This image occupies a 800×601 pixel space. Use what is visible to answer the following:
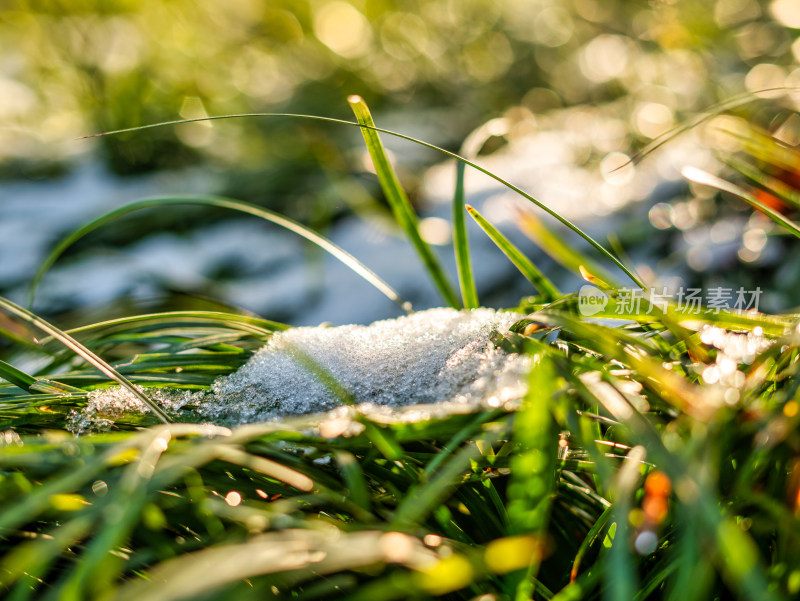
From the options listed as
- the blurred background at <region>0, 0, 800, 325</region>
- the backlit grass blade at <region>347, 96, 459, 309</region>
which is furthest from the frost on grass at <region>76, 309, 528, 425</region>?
the blurred background at <region>0, 0, 800, 325</region>

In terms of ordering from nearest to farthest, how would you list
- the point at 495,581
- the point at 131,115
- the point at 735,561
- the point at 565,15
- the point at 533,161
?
1. the point at 735,561
2. the point at 495,581
3. the point at 533,161
4. the point at 131,115
5. the point at 565,15

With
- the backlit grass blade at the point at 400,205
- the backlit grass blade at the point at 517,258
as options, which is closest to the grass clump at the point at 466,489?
the backlit grass blade at the point at 517,258

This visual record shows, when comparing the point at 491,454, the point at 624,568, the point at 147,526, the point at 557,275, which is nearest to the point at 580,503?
the point at 491,454

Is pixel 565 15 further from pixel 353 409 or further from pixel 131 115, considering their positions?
pixel 353 409

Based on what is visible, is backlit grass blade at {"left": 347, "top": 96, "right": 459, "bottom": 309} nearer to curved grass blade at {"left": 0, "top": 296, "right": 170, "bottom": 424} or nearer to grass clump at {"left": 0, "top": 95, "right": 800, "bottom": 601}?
grass clump at {"left": 0, "top": 95, "right": 800, "bottom": 601}

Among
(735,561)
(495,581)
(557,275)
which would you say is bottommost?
(557,275)
